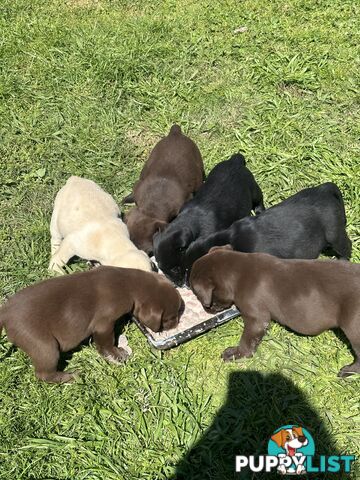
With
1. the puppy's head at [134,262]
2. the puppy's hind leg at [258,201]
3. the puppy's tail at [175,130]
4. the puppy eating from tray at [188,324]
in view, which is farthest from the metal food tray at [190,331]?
the puppy's tail at [175,130]

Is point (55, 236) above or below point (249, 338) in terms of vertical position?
above

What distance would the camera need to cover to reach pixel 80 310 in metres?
4.81

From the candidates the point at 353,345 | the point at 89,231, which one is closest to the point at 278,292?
the point at 353,345

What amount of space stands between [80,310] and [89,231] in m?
1.16

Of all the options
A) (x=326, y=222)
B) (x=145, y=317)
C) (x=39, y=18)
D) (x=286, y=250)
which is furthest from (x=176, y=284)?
(x=39, y=18)

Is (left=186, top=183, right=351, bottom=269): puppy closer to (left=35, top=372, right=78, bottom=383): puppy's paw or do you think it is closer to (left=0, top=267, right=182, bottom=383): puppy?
(left=0, top=267, right=182, bottom=383): puppy

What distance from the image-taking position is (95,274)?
16.4 ft

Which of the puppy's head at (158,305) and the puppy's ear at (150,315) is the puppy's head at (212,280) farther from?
the puppy's ear at (150,315)

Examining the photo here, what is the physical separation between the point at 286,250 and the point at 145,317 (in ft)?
5.13

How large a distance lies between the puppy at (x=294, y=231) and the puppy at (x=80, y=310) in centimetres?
77

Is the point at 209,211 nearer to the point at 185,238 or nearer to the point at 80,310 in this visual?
the point at 185,238

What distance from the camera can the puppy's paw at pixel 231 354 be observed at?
531 cm

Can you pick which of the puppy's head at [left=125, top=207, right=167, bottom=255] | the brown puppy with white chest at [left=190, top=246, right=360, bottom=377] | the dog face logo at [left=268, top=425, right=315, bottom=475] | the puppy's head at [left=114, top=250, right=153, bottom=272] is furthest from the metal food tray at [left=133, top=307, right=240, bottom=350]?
the dog face logo at [left=268, top=425, right=315, bottom=475]

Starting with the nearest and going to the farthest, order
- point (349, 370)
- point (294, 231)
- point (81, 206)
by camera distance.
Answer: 1. point (349, 370)
2. point (294, 231)
3. point (81, 206)
